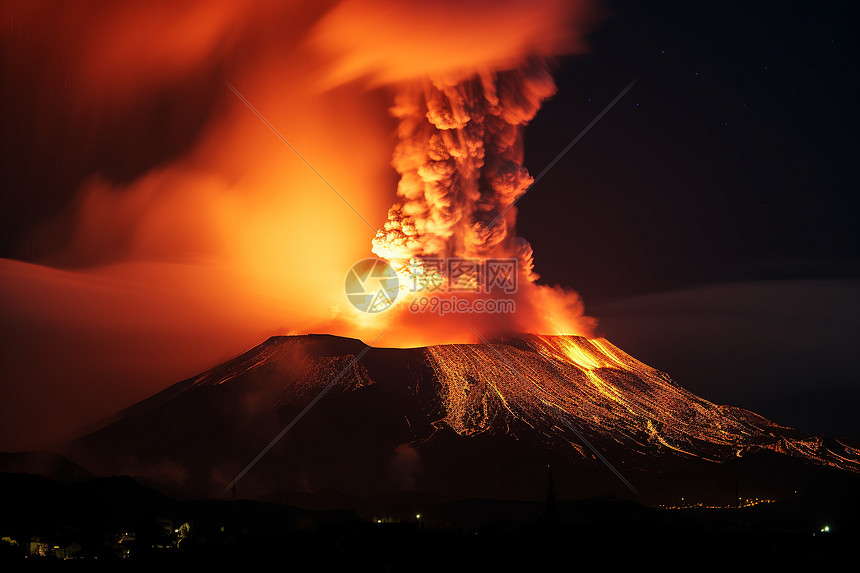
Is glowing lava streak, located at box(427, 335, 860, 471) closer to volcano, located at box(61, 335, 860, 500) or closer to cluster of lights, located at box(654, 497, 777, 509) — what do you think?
volcano, located at box(61, 335, 860, 500)

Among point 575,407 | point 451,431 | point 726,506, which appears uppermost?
point 575,407

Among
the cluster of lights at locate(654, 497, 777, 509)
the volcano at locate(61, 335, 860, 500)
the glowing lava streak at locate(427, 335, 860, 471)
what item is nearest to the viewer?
the cluster of lights at locate(654, 497, 777, 509)

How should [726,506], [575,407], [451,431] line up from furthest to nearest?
[575,407]
[451,431]
[726,506]

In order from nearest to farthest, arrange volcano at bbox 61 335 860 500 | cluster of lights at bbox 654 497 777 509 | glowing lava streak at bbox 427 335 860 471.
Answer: cluster of lights at bbox 654 497 777 509 → volcano at bbox 61 335 860 500 → glowing lava streak at bbox 427 335 860 471

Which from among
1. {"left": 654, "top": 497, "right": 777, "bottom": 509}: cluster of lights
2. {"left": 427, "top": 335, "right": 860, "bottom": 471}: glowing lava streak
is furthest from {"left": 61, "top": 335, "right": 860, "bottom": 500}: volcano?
{"left": 654, "top": 497, "right": 777, "bottom": 509}: cluster of lights

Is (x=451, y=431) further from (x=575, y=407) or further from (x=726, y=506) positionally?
(x=726, y=506)

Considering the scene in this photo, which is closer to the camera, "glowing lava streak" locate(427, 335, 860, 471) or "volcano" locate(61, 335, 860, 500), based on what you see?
"volcano" locate(61, 335, 860, 500)

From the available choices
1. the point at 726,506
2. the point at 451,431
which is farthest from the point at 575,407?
the point at 726,506

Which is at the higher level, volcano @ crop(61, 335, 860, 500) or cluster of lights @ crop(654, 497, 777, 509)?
volcano @ crop(61, 335, 860, 500)

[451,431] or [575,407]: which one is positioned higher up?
[575,407]

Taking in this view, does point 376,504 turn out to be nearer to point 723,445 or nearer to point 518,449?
point 518,449
